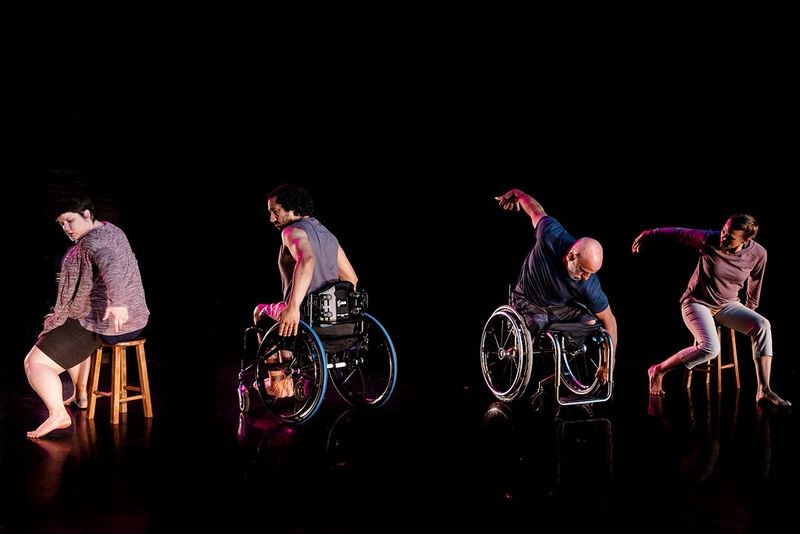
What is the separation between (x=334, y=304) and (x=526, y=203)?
1464 millimetres

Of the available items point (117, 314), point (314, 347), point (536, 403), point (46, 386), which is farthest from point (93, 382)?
point (536, 403)

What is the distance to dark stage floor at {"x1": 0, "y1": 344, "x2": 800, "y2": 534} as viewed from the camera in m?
2.45

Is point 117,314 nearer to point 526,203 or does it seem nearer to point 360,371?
point 360,371

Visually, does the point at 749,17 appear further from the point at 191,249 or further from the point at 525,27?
the point at 191,249

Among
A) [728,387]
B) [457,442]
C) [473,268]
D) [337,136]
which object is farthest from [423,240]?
[457,442]

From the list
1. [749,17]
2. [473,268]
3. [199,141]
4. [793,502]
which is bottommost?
[793,502]

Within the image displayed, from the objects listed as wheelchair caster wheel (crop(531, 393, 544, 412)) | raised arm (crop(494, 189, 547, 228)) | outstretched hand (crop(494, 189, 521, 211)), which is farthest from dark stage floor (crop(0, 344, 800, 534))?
outstretched hand (crop(494, 189, 521, 211))

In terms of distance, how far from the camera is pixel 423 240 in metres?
7.38

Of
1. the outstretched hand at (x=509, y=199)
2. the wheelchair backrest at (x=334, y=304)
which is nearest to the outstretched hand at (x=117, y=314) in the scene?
the wheelchair backrest at (x=334, y=304)

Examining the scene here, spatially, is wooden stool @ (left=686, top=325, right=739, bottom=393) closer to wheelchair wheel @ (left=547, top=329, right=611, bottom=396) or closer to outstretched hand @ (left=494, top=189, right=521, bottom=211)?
wheelchair wheel @ (left=547, top=329, right=611, bottom=396)

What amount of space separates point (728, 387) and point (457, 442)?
223 cm

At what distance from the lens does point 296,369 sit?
364cm

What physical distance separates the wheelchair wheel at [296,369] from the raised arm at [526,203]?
155 centimetres

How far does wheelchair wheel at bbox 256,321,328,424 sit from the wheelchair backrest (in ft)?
0.39
